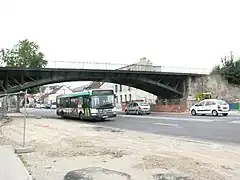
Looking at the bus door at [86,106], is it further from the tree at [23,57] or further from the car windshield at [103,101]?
the tree at [23,57]

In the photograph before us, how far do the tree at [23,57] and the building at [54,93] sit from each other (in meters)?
62.4

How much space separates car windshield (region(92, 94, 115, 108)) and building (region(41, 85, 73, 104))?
106 metres

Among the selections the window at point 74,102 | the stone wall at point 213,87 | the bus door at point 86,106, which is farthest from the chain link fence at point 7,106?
the stone wall at point 213,87

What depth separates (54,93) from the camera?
146 meters

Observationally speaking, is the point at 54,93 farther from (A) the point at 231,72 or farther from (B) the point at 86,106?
(B) the point at 86,106

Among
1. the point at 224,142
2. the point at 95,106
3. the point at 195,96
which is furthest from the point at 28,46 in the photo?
the point at 224,142

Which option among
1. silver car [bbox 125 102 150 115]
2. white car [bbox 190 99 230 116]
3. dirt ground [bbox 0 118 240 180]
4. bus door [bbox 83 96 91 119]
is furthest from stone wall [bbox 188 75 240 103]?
dirt ground [bbox 0 118 240 180]

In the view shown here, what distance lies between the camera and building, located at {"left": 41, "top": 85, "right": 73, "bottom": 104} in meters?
140

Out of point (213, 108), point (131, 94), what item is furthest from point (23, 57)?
point (213, 108)

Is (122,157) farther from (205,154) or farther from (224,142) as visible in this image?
(224,142)

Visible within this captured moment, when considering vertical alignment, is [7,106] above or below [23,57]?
below

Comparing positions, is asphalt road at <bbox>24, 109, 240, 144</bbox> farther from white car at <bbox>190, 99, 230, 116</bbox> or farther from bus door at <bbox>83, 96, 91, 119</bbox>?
white car at <bbox>190, 99, 230, 116</bbox>

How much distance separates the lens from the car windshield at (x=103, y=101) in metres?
30.3

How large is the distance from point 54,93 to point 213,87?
326 ft
